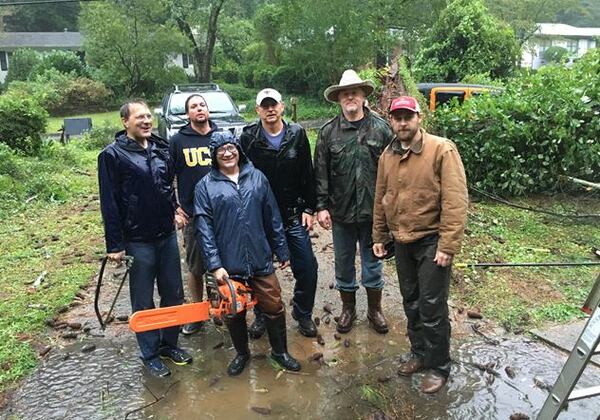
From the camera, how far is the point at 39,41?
46594 mm

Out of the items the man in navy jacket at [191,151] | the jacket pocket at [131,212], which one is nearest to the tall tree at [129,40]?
the man in navy jacket at [191,151]

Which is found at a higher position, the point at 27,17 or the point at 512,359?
the point at 27,17

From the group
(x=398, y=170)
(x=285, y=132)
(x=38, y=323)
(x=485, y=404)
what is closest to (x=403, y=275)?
(x=398, y=170)

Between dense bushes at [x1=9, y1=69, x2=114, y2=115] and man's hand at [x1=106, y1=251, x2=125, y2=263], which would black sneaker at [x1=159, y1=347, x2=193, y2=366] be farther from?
dense bushes at [x1=9, y1=69, x2=114, y2=115]

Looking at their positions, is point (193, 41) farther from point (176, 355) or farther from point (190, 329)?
point (176, 355)

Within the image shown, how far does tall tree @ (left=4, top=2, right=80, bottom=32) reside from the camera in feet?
173

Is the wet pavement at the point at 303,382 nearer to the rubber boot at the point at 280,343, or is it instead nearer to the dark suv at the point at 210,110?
the rubber boot at the point at 280,343

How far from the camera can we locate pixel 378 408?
10.9 feet

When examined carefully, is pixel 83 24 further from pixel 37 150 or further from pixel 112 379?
pixel 112 379

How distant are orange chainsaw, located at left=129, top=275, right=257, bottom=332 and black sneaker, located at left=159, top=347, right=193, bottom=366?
568mm

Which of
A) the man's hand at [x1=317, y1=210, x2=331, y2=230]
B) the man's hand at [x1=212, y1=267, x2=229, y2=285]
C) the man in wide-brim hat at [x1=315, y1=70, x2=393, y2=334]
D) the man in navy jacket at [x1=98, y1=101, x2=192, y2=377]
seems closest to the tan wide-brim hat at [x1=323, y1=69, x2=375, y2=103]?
the man in wide-brim hat at [x1=315, y1=70, x2=393, y2=334]

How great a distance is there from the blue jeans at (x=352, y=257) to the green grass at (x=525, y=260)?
3.58ft

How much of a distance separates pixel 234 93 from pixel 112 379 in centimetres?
3017

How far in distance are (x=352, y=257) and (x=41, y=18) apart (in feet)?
198
